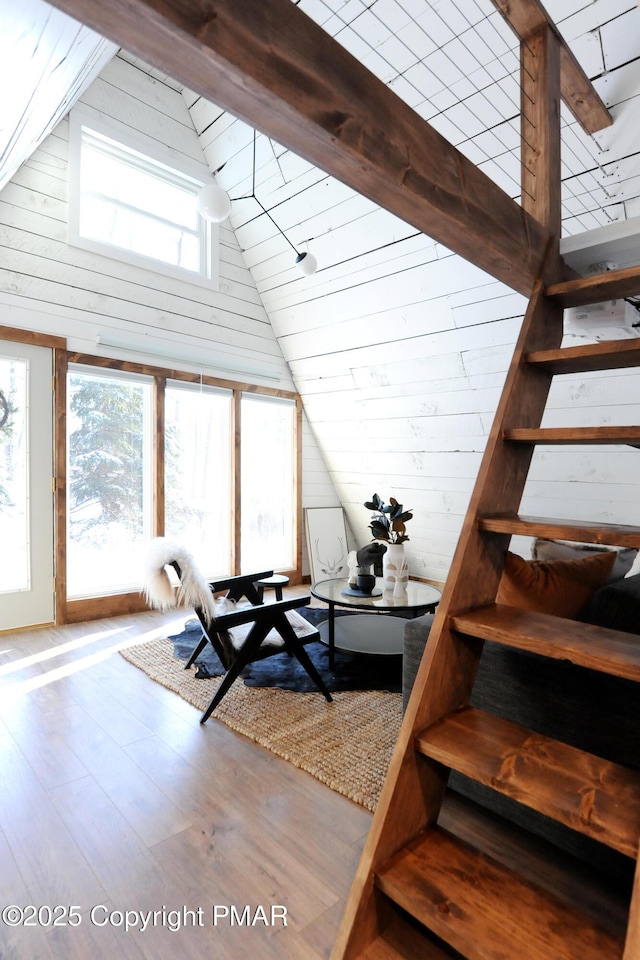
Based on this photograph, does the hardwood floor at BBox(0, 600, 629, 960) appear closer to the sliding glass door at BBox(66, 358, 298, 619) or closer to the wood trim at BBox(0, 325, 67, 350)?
the sliding glass door at BBox(66, 358, 298, 619)

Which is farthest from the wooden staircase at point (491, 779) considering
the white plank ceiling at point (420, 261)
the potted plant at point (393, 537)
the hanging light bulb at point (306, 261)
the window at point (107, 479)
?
the window at point (107, 479)

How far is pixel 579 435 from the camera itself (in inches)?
50.0

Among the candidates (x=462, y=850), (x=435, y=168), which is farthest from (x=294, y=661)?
(x=435, y=168)

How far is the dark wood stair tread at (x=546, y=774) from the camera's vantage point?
93cm

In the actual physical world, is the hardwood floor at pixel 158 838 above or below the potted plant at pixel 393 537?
below

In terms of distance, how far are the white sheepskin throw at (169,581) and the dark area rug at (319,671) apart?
705mm

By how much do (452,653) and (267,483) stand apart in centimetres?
400

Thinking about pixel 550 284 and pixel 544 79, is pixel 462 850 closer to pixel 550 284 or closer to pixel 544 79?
pixel 550 284

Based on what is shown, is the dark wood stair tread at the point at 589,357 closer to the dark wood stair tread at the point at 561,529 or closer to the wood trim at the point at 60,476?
the dark wood stair tread at the point at 561,529

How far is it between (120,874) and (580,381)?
11.1 feet

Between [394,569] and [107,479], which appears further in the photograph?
[107,479]

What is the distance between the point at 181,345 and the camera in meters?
4.32

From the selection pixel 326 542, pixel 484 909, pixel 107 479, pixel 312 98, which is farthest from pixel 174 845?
pixel 326 542

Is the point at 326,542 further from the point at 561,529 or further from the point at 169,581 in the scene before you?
the point at 561,529
